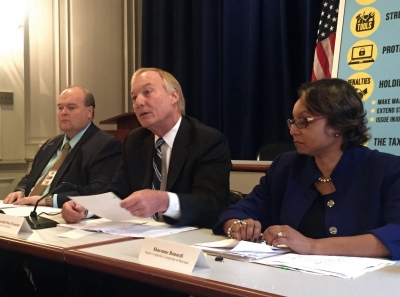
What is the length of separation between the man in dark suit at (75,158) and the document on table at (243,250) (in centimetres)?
119

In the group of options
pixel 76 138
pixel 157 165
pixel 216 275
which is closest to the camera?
pixel 216 275

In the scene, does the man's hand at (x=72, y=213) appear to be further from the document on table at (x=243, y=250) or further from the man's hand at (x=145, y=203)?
the document on table at (x=243, y=250)

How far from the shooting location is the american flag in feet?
10.5

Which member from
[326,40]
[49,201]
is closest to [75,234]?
[49,201]

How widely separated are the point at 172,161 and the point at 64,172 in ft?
2.88

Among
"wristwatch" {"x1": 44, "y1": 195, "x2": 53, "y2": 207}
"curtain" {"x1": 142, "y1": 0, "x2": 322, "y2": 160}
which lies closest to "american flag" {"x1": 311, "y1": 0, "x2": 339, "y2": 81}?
"curtain" {"x1": 142, "y1": 0, "x2": 322, "y2": 160}

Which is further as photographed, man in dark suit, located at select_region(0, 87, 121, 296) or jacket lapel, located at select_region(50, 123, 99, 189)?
jacket lapel, located at select_region(50, 123, 99, 189)

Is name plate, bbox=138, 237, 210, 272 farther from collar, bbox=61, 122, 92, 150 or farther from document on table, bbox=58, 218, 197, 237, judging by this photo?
collar, bbox=61, 122, 92, 150

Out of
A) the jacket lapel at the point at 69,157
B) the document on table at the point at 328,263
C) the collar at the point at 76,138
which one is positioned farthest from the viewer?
the collar at the point at 76,138

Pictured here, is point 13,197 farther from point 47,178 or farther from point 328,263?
point 328,263

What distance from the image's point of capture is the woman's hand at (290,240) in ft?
4.44

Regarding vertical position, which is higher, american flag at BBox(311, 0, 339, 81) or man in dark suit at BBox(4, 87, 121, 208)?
american flag at BBox(311, 0, 339, 81)

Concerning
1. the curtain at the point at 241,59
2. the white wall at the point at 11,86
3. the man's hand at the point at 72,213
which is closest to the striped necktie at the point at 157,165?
the man's hand at the point at 72,213

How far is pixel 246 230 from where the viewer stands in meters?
1.56
